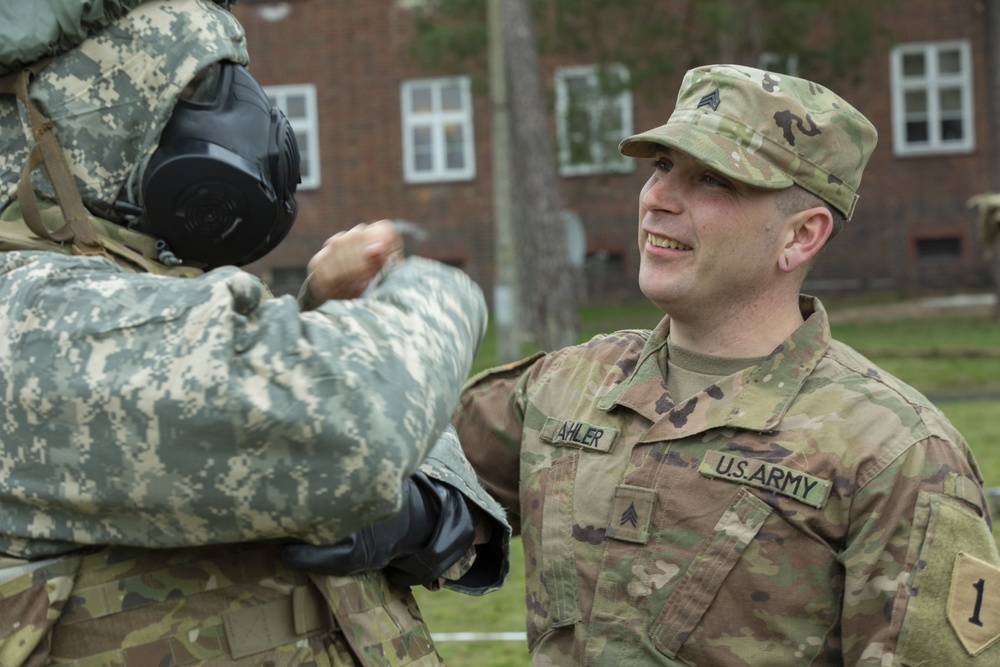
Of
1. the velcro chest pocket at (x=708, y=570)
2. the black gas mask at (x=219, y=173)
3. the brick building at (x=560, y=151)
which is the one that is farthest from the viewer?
the brick building at (x=560, y=151)

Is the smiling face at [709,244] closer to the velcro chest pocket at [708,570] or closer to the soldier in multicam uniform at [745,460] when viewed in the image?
the soldier in multicam uniform at [745,460]

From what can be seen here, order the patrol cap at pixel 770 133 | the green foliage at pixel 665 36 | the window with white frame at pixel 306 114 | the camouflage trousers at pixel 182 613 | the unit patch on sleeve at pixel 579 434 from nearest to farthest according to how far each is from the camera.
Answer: the camouflage trousers at pixel 182 613 → the patrol cap at pixel 770 133 → the unit patch on sleeve at pixel 579 434 → the green foliage at pixel 665 36 → the window with white frame at pixel 306 114

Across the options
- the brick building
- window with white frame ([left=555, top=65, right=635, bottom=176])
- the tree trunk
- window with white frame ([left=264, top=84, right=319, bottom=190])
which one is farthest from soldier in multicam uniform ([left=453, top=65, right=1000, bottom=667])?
window with white frame ([left=264, top=84, right=319, bottom=190])

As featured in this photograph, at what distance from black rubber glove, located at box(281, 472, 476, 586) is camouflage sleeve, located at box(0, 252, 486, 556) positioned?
0.26 m

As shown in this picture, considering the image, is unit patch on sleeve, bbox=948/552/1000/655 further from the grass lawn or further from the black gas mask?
the grass lawn

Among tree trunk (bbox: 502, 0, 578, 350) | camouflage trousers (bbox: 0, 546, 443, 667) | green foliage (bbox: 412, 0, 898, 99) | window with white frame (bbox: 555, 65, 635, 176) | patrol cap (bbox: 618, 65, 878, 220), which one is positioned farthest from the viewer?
window with white frame (bbox: 555, 65, 635, 176)

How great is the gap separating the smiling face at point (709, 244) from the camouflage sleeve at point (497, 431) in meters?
0.48

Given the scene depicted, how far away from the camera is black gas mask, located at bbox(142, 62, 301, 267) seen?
217cm

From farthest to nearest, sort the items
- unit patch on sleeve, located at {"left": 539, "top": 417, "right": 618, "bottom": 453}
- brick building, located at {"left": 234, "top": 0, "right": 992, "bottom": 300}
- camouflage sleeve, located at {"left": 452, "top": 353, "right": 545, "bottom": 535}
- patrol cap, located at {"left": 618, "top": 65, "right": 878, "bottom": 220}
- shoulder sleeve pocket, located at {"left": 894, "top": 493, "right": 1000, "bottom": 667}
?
1. brick building, located at {"left": 234, "top": 0, "right": 992, "bottom": 300}
2. camouflage sleeve, located at {"left": 452, "top": 353, "right": 545, "bottom": 535}
3. unit patch on sleeve, located at {"left": 539, "top": 417, "right": 618, "bottom": 453}
4. patrol cap, located at {"left": 618, "top": 65, "right": 878, "bottom": 220}
5. shoulder sleeve pocket, located at {"left": 894, "top": 493, "right": 1000, "bottom": 667}

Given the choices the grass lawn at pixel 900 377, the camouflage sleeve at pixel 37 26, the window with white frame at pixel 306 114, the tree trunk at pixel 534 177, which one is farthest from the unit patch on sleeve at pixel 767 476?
the window with white frame at pixel 306 114

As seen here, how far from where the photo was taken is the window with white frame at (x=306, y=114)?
24734 millimetres

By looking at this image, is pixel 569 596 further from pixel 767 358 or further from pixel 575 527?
pixel 767 358

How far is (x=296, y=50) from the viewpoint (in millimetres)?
24641

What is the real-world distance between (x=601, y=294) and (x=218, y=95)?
72.5 feet
